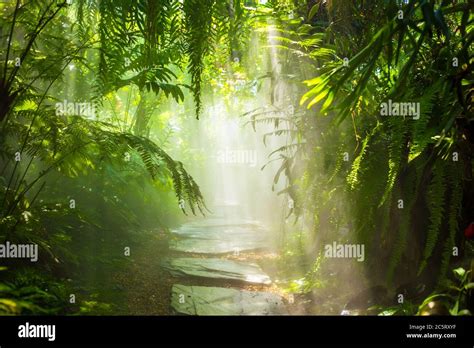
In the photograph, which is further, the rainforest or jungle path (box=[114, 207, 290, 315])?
jungle path (box=[114, 207, 290, 315])

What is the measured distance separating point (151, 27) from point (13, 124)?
1.23 metres

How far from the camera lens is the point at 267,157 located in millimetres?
2965

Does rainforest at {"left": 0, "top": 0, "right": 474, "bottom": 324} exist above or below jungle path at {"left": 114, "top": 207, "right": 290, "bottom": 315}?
above

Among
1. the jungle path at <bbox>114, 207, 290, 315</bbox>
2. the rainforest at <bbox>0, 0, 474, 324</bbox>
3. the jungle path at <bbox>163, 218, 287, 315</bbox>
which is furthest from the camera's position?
the jungle path at <bbox>163, 218, 287, 315</bbox>

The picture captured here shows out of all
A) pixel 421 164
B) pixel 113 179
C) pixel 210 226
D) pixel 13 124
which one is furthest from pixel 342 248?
pixel 210 226

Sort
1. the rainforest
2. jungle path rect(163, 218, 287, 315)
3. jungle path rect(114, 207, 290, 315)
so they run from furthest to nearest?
1. jungle path rect(163, 218, 287, 315)
2. jungle path rect(114, 207, 290, 315)
3. the rainforest

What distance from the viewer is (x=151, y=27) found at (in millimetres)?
1254

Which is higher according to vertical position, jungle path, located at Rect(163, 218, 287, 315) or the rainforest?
the rainforest

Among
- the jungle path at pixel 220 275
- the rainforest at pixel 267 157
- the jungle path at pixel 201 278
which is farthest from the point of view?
the jungle path at pixel 220 275

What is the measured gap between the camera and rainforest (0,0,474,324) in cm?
136

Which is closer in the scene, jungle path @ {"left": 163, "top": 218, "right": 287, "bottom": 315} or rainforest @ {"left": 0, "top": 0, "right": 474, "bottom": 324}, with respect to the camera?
rainforest @ {"left": 0, "top": 0, "right": 474, "bottom": 324}

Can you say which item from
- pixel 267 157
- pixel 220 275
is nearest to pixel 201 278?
pixel 220 275

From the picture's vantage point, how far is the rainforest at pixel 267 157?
136 centimetres

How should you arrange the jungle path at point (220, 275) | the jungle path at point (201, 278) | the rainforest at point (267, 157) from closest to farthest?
1. the rainforest at point (267, 157)
2. the jungle path at point (201, 278)
3. the jungle path at point (220, 275)
